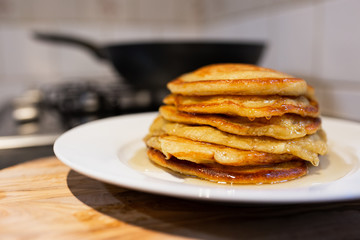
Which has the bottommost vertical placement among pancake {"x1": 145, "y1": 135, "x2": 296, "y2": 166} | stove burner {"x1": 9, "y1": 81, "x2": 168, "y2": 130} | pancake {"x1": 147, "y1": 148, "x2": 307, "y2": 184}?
stove burner {"x1": 9, "y1": 81, "x2": 168, "y2": 130}

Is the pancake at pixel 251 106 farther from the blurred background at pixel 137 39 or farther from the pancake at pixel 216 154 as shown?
the blurred background at pixel 137 39

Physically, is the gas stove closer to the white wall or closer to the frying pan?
the frying pan

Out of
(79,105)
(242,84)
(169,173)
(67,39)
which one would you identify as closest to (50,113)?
(79,105)

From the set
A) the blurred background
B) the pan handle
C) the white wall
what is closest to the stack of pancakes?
the blurred background

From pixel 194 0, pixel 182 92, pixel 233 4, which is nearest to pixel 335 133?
pixel 182 92

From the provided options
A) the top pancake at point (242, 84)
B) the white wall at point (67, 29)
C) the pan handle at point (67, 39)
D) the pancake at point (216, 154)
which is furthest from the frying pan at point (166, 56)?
the white wall at point (67, 29)
